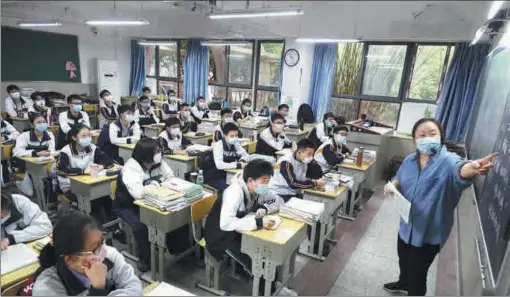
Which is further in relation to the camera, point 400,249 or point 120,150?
point 120,150

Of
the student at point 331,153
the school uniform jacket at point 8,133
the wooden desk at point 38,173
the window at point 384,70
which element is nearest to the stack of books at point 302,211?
the student at point 331,153

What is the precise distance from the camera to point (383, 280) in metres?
2.76

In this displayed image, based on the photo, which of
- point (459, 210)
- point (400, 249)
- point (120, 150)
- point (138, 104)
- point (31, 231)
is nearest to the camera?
point (31, 231)

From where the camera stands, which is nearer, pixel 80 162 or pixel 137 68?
pixel 80 162

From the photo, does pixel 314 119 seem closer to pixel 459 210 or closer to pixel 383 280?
pixel 459 210

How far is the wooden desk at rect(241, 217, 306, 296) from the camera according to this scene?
6.60 feet

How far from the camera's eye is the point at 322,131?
5434 mm

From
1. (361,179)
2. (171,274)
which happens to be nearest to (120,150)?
(171,274)

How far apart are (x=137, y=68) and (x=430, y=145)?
9.78 meters

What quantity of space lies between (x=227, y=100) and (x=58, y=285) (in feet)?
25.4

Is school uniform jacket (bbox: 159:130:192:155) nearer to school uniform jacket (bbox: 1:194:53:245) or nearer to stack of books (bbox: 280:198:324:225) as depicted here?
school uniform jacket (bbox: 1:194:53:245)

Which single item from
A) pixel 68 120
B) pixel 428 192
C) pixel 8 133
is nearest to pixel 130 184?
pixel 428 192

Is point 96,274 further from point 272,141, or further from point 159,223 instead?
point 272,141

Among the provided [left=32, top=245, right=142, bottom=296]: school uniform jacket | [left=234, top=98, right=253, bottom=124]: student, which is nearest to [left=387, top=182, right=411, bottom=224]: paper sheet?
[left=32, top=245, right=142, bottom=296]: school uniform jacket
